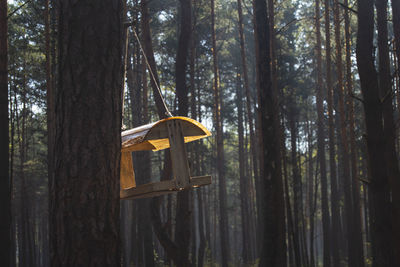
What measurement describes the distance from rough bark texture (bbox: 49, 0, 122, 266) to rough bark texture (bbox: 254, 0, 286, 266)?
18.8 ft

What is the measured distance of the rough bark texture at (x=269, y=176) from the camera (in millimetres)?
8461

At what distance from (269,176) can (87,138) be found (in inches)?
237

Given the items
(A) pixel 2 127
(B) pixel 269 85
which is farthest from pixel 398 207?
(A) pixel 2 127

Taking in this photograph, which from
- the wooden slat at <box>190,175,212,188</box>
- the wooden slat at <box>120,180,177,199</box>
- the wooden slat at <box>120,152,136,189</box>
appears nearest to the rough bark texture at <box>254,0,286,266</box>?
the wooden slat at <box>120,152,136,189</box>

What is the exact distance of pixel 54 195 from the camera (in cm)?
297

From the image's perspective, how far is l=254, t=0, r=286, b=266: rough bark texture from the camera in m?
8.46

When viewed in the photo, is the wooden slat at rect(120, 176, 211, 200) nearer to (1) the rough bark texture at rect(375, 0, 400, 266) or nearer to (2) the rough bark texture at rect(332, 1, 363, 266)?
(1) the rough bark texture at rect(375, 0, 400, 266)

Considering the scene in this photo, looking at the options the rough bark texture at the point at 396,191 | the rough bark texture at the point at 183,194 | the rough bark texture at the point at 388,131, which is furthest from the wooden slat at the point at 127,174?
the rough bark texture at the point at 388,131

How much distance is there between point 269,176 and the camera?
8.53 metres

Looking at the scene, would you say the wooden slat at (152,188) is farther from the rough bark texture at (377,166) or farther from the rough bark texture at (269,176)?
the rough bark texture at (269,176)

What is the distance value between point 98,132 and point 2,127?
7.58 m

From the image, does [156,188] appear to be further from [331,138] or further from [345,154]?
[331,138]

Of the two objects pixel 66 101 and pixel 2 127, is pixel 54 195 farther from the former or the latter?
pixel 2 127

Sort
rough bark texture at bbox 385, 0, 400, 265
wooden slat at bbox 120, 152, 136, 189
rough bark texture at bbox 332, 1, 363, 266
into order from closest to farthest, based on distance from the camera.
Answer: wooden slat at bbox 120, 152, 136, 189, rough bark texture at bbox 385, 0, 400, 265, rough bark texture at bbox 332, 1, 363, 266
